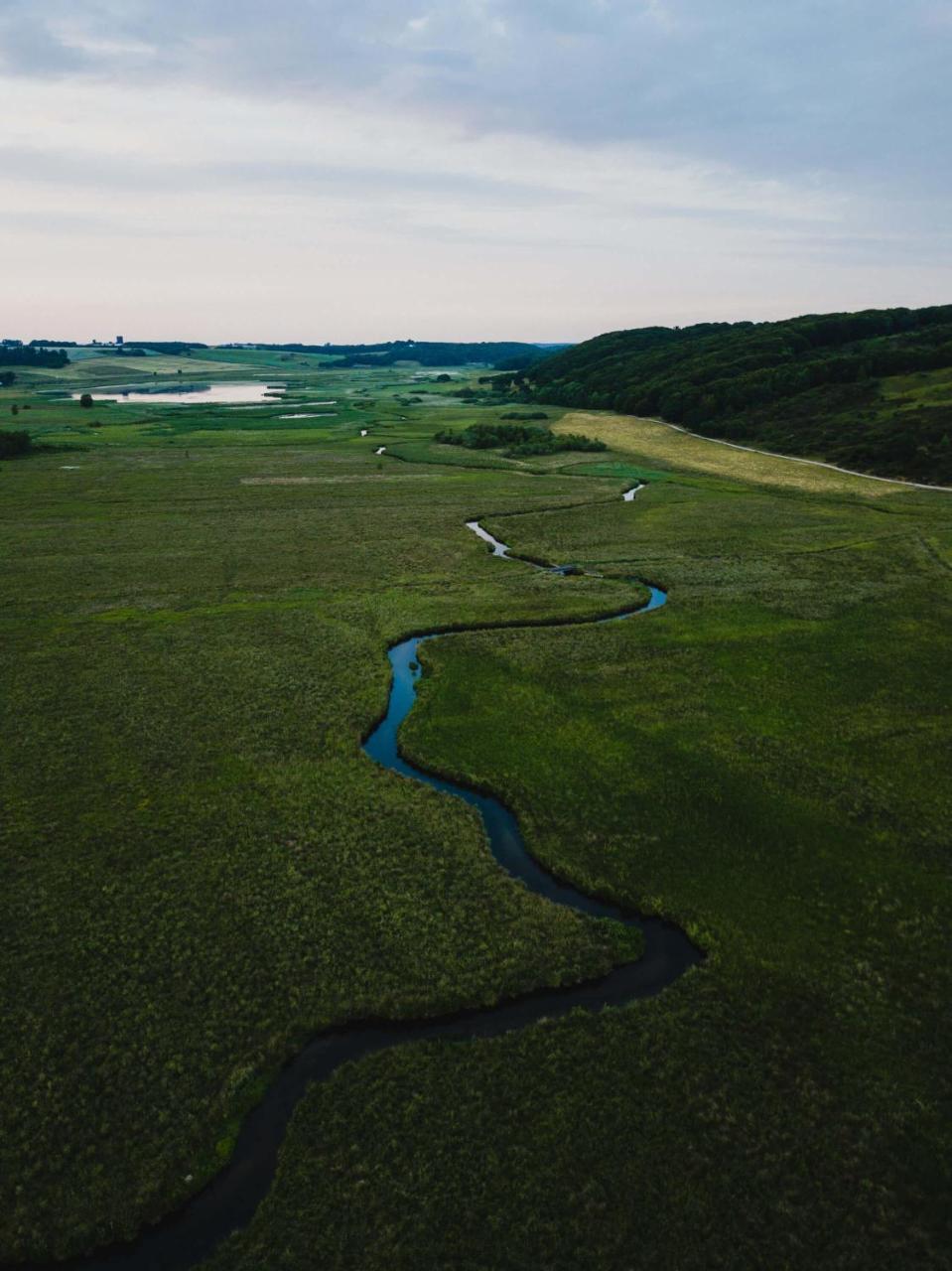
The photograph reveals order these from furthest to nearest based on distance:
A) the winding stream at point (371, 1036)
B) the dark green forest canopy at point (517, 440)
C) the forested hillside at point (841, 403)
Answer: the dark green forest canopy at point (517, 440)
the forested hillside at point (841, 403)
the winding stream at point (371, 1036)

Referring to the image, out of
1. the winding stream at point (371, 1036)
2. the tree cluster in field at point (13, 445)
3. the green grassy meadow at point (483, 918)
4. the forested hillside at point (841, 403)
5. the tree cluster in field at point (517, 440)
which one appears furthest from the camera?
the tree cluster in field at point (517, 440)

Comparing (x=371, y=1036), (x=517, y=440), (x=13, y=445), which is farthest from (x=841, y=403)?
(x=371, y=1036)

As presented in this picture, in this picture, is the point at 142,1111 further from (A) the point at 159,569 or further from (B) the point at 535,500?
(B) the point at 535,500

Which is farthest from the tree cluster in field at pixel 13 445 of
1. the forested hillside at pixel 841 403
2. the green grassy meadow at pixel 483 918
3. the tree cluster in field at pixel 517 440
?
A: the forested hillside at pixel 841 403

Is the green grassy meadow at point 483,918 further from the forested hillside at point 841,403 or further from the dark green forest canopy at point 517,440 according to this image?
the dark green forest canopy at point 517,440

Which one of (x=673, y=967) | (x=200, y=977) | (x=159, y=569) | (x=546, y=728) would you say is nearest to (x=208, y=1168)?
(x=200, y=977)

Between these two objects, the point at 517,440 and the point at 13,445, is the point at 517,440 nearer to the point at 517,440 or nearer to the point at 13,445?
the point at 517,440
